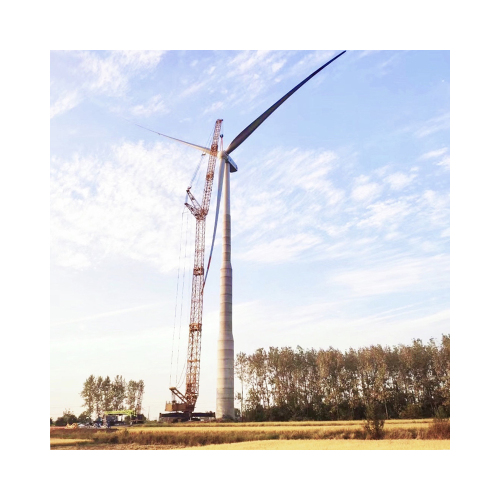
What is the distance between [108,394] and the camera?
96.2m

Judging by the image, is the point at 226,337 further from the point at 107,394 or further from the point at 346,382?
the point at 107,394

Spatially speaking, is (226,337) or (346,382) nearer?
(226,337)

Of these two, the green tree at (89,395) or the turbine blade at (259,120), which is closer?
the turbine blade at (259,120)

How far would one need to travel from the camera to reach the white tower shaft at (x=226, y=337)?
227ft

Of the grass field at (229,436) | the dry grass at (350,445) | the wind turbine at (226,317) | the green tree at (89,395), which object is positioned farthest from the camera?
the green tree at (89,395)

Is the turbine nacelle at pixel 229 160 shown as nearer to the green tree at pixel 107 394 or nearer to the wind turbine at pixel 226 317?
the wind turbine at pixel 226 317

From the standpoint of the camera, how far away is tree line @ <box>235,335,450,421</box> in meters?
76.6

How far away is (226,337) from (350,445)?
3362 cm

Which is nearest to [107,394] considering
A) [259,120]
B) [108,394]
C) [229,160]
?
[108,394]

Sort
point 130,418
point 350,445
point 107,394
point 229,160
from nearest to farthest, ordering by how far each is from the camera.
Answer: point 350,445
point 130,418
point 229,160
point 107,394

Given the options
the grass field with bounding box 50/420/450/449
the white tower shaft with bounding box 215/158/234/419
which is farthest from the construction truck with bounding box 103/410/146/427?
the grass field with bounding box 50/420/450/449

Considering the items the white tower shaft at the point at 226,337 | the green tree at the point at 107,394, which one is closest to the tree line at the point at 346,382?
the white tower shaft at the point at 226,337

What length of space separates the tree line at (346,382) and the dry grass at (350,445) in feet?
103
